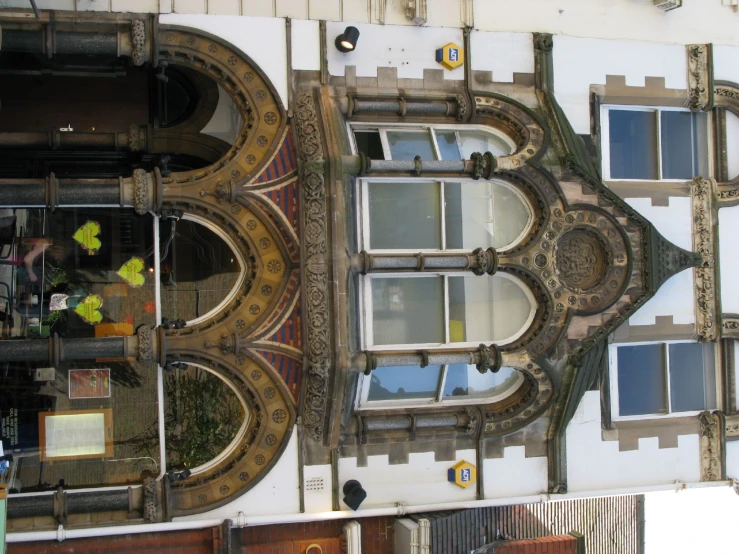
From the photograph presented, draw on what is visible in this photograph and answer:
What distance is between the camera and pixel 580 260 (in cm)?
1314

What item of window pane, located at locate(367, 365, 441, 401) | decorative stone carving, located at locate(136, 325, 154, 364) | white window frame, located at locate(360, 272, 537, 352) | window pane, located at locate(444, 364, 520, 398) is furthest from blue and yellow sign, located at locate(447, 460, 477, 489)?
decorative stone carving, located at locate(136, 325, 154, 364)

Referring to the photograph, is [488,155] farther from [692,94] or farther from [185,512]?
[185,512]

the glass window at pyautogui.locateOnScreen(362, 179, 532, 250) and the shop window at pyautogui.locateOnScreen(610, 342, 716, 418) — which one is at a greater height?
the glass window at pyautogui.locateOnScreen(362, 179, 532, 250)

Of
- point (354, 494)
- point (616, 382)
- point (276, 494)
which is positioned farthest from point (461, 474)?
point (616, 382)

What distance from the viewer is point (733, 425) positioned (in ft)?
46.2

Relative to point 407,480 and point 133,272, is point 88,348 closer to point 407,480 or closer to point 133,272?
point 133,272

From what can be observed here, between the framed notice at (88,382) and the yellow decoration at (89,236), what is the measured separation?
1.88 m

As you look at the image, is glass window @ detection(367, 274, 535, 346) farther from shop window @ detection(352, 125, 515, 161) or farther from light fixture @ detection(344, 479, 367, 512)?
light fixture @ detection(344, 479, 367, 512)

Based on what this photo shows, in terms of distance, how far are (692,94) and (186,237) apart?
29.6 ft

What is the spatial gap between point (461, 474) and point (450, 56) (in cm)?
670

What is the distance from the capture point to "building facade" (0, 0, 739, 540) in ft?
39.2

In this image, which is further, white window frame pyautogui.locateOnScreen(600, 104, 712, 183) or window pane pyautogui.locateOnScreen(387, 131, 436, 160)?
white window frame pyautogui.locateOnScreen(600, 104, 712, 183)

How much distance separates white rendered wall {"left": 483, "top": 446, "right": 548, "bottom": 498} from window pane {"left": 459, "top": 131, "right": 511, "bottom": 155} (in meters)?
4.85

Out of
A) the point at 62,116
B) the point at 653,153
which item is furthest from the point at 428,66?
the point at 62,116
